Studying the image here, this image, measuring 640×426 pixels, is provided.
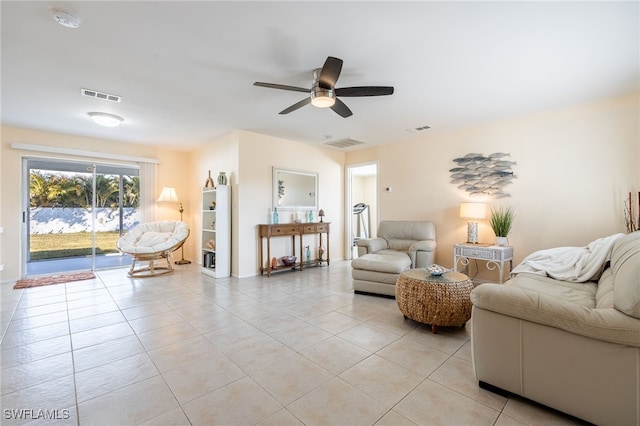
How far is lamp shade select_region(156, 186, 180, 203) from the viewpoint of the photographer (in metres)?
5.93

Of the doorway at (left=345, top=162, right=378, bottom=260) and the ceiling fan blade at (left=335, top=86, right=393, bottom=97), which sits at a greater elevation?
the ceiling fan blade at (left=335, top=86, right=393, bottom=97)

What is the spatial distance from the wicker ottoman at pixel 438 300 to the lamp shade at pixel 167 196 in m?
5.31

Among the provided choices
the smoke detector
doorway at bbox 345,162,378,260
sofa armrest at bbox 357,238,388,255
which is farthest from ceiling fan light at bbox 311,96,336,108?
doorway at bbox 345,162,378,260

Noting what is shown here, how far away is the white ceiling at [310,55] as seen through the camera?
195 centimetres

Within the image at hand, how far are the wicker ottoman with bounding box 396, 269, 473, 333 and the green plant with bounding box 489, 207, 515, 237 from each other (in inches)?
70.5

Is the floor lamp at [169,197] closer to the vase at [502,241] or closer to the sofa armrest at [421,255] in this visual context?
the sofa armrest at [421,255]

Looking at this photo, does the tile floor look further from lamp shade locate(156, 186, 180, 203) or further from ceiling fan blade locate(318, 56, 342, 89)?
lamp shade locate(156, 186, 180, 203)

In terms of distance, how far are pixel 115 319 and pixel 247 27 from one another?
3163 millimetres

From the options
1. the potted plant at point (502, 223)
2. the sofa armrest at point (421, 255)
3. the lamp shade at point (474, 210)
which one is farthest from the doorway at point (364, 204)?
the potted plant at point (502, 223)

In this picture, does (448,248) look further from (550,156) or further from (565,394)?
(565,394)

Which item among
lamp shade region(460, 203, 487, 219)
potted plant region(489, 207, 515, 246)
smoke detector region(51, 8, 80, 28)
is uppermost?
smoke detector region(51, 8, 80, 28)

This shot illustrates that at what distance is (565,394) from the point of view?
1.51 m

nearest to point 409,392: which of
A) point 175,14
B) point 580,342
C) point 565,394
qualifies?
point 565,394

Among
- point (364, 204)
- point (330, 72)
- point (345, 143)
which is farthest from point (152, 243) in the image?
point (364, 204)
